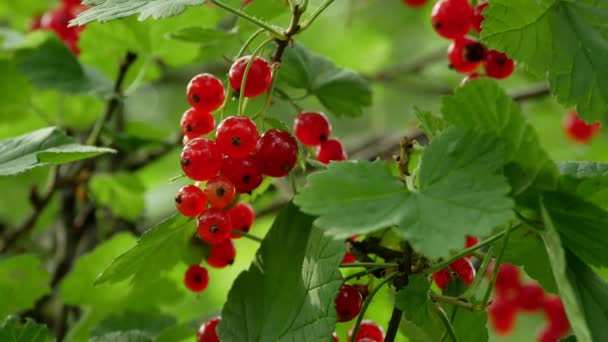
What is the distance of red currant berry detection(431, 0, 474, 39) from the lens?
4.69ft

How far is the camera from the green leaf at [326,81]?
1458 mm

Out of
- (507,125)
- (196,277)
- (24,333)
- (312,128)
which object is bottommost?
(196,277)

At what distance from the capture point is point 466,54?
1.47 m

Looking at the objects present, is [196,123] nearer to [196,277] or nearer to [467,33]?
[196,277]

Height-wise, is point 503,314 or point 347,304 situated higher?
point 347,304

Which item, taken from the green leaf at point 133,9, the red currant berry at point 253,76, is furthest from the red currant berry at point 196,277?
the green leaf at point 133,9

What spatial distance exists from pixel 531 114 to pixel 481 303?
211 cm

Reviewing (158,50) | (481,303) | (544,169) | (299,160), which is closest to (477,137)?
(544,169)

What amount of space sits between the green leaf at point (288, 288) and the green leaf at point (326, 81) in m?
0.39

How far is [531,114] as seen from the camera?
3053mm

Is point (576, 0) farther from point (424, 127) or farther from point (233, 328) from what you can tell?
point (233, 328)

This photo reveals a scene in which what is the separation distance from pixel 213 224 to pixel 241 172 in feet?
0.29

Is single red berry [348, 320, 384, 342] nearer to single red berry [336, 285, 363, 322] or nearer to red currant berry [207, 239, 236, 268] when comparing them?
single red berry [336, 285, 363, 322]

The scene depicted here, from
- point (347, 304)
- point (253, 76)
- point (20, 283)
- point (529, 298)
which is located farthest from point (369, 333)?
point (529, 298)
